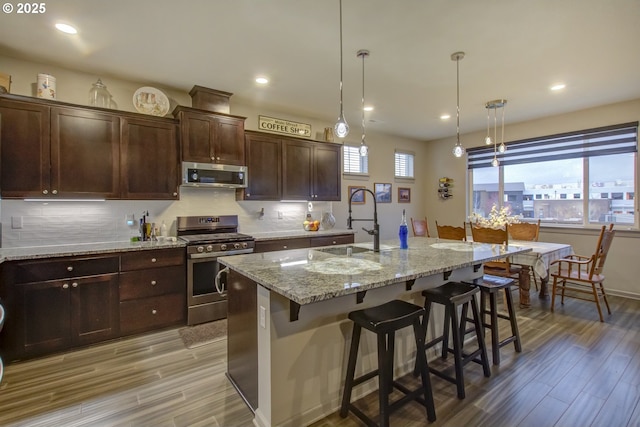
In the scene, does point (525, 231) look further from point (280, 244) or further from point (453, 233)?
point (280, 244)

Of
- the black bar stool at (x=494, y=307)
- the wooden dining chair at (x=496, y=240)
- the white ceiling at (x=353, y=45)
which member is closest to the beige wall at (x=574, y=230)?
the white ceiling at (x=353, y=45)

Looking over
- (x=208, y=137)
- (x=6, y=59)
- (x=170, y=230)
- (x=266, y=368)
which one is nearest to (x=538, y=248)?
(x=266, y=368)

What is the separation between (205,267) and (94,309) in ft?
3.44

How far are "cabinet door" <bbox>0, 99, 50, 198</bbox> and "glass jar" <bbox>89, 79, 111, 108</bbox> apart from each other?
0.45 meters

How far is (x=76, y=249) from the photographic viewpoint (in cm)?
283

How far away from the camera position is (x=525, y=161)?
527cm

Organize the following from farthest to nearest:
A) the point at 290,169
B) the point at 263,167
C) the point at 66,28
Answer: the point at 290,169
the point at 263,167
the point at 66,28

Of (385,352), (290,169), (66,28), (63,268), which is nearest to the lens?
(385,352)

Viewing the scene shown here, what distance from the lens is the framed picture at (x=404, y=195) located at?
638 cm

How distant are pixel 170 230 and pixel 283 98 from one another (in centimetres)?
226

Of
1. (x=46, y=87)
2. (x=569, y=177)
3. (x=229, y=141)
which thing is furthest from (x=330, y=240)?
(x=569, y=177)

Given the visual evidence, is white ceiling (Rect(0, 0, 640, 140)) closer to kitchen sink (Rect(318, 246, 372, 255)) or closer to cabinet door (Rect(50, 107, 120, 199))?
cabinet door (Rect(50, 107, 120, 199))

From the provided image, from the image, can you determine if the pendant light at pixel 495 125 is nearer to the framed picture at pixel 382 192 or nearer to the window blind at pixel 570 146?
the window blind at pixel 570 146

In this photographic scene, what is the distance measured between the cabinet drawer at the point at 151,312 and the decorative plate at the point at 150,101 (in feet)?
6.82
